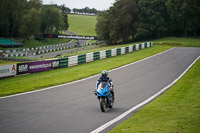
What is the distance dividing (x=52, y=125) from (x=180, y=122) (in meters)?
4.32

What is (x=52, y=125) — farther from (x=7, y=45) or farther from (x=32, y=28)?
(x=32, y=28)

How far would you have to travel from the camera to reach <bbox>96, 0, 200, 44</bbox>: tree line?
78.1 meters

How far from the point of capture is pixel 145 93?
16531 millimetres

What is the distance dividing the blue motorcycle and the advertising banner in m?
14.4

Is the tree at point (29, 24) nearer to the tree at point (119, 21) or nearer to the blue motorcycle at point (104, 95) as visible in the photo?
the tree at point (119, 21)

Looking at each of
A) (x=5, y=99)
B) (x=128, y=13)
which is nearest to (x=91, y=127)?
(x=5, y=99)

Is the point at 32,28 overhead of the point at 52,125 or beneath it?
overhead

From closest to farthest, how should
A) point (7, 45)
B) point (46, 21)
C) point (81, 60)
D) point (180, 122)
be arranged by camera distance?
point (180, 122) → point (81, 60) → point (7, 45) → point (46, 21)

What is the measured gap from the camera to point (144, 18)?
80875 mm

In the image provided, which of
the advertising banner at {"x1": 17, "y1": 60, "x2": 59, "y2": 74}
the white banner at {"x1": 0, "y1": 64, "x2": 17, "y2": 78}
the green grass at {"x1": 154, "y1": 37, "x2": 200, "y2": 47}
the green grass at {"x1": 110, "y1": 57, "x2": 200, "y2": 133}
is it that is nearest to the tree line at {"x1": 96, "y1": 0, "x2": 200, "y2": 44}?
the green grass at {"x1": 154, "y1": 37, "x2": 200, "y2": 47}

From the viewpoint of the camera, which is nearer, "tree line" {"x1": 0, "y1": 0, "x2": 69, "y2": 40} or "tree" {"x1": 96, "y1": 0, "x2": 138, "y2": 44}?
"tree" {"x1": 96, "y1": 0, "x2": 138, "y2": 44}

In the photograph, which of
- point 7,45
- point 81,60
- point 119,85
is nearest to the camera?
point 119,85

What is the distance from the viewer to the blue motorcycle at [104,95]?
466 inches

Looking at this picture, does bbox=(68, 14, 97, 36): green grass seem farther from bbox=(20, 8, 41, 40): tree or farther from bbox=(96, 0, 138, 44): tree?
bbox=(96, 0, 138, 44): tree
